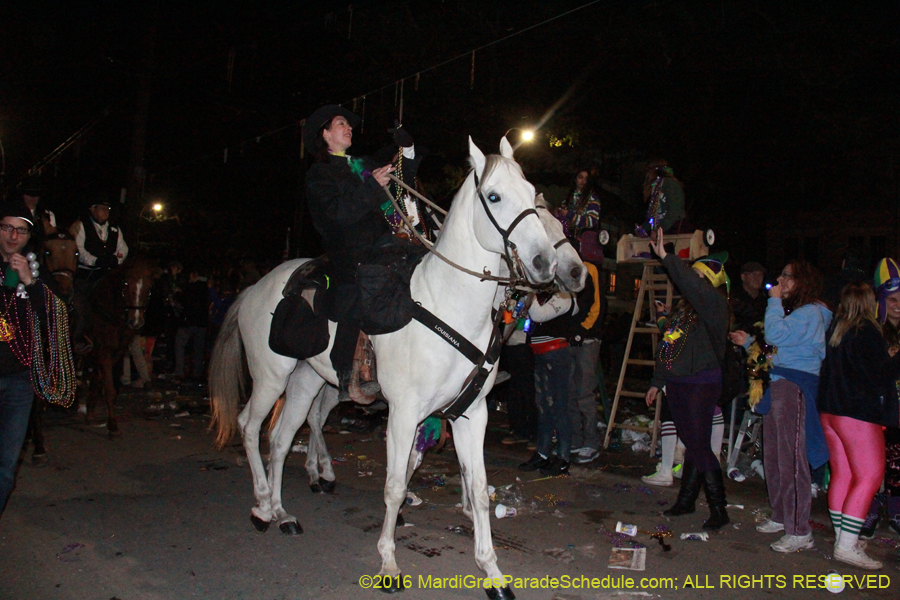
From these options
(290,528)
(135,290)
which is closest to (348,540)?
(290,528)

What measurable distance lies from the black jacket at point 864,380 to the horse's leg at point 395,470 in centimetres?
307

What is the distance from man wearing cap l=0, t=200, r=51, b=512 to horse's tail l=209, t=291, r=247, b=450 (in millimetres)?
1867

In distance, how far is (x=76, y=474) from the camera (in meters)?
6.01

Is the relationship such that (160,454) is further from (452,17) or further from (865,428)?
(452,17)

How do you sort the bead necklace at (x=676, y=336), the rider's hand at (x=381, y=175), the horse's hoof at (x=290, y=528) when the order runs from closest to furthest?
the rider's hand at (x=381, y=175) → the horse's hoof at (x=290, y=528) → the bead necklace at (x=676, y=336)

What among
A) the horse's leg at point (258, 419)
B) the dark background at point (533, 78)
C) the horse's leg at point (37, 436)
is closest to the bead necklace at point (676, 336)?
A: the horse's leg at point (258, 419)

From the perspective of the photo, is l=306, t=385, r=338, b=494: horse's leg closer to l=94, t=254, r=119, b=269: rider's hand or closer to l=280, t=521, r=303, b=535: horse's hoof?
l=280, t=521, r=303, b=535: horse's hoof

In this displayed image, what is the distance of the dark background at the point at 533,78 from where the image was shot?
596 inches

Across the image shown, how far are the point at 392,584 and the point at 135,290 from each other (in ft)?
22.1

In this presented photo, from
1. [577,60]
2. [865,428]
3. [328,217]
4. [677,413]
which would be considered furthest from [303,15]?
[865,428]

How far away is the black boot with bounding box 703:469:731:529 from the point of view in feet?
16.6

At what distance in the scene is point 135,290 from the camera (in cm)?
877

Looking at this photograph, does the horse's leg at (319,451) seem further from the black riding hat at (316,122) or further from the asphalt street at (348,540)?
the black riding hat at (316,122)

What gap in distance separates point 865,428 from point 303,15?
14.8 meters
